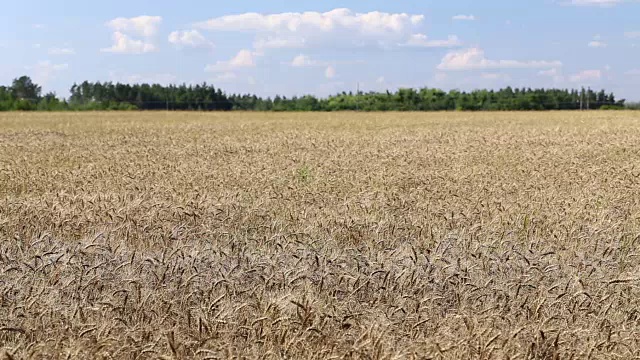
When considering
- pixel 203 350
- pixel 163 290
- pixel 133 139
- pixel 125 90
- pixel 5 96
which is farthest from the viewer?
pixel 125 90

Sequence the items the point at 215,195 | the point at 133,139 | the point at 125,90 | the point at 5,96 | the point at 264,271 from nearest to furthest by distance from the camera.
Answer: the point at 264,271
the point at 215,195
the point at 133,139
the point at 5,96
the point at 125,90

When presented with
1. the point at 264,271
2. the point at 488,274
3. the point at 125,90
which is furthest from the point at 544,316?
the point at 125,90

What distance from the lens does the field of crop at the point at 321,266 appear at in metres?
3.62

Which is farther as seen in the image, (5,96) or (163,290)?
(5,96)

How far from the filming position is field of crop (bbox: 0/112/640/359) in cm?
362

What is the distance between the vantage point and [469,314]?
13.3 feet

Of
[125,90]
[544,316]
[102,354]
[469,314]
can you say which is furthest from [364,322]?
[125,90]

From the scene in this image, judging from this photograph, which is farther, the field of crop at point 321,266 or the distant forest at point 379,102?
the distant forest at point 379,102

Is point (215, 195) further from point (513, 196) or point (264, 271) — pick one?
point (264, 271)

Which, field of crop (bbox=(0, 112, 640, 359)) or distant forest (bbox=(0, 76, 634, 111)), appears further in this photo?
distant forest (bbox=(0, 76, 634, 111))

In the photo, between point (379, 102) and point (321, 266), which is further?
point (379, 102)

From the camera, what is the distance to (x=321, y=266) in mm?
4746

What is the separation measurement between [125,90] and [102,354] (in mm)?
92364

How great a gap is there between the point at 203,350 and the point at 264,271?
1398mm
